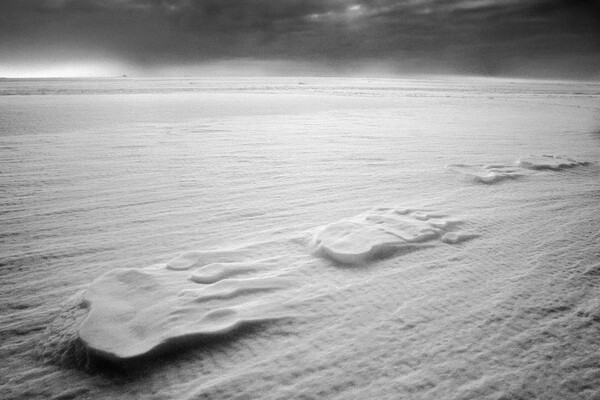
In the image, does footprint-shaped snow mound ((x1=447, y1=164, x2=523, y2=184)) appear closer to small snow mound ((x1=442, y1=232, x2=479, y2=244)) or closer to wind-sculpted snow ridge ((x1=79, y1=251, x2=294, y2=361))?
small snow mound ((x1=442, y1=232, x2=479, y2=244))

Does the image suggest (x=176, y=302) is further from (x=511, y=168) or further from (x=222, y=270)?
(x=511, y=168)

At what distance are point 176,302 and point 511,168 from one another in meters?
2.63

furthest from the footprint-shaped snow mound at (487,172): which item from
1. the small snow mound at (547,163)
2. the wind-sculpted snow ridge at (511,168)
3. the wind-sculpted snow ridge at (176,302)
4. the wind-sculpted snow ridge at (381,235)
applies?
the wind-sculpted snow ridge at (176,302)

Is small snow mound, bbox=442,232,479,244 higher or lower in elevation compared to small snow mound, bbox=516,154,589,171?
lower

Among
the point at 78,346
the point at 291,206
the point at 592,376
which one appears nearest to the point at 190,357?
the point at 78,346

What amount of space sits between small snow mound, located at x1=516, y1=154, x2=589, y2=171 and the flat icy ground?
1.8 inches

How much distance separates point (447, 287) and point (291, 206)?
98 cm

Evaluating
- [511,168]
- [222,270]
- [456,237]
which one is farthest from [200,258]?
[511,168]

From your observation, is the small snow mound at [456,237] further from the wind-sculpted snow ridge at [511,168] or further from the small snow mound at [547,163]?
the small snow mound at [547,163]

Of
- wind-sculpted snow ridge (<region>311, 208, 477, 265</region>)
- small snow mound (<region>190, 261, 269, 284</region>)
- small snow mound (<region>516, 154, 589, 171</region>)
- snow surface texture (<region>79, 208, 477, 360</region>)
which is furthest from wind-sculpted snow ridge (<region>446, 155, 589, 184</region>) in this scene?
small snow mound (<region>190, 261, 269, 284</region>)

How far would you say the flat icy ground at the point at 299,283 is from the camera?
81 cm

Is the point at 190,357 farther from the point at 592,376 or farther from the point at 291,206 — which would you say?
the point at 291,206

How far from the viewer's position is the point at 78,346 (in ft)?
2.87

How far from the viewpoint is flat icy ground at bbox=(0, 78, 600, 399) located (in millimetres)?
811
